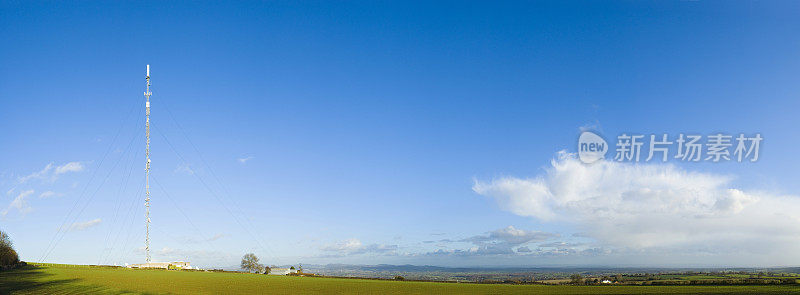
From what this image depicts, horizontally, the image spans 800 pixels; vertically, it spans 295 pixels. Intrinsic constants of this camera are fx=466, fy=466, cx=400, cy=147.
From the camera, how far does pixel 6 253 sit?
86000 millimetres

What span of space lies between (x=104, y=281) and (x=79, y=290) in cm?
988

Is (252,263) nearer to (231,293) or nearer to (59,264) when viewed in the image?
(59,264)

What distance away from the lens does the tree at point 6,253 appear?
84.9 meters

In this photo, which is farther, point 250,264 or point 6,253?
point 250,264

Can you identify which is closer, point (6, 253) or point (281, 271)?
point (6, 253)

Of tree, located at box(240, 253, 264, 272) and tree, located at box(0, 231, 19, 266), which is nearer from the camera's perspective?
tree, located at box(0, 231, 19, 266)

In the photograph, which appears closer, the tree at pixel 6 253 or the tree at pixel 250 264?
the tree at pixel 6 253

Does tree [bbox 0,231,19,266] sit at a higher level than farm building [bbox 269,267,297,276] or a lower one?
higher

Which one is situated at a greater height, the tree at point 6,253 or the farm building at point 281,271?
the tree at point 6,253

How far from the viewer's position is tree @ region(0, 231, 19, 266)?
278 ft

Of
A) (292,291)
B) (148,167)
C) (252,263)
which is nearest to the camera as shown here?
(292,291)

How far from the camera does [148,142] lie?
81062 millimetres

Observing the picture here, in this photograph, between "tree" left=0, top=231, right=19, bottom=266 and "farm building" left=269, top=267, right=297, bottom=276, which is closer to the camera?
"tree" left=0, top=231, right=19, bottom=266

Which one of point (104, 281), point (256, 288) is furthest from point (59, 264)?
point (256, 288)
